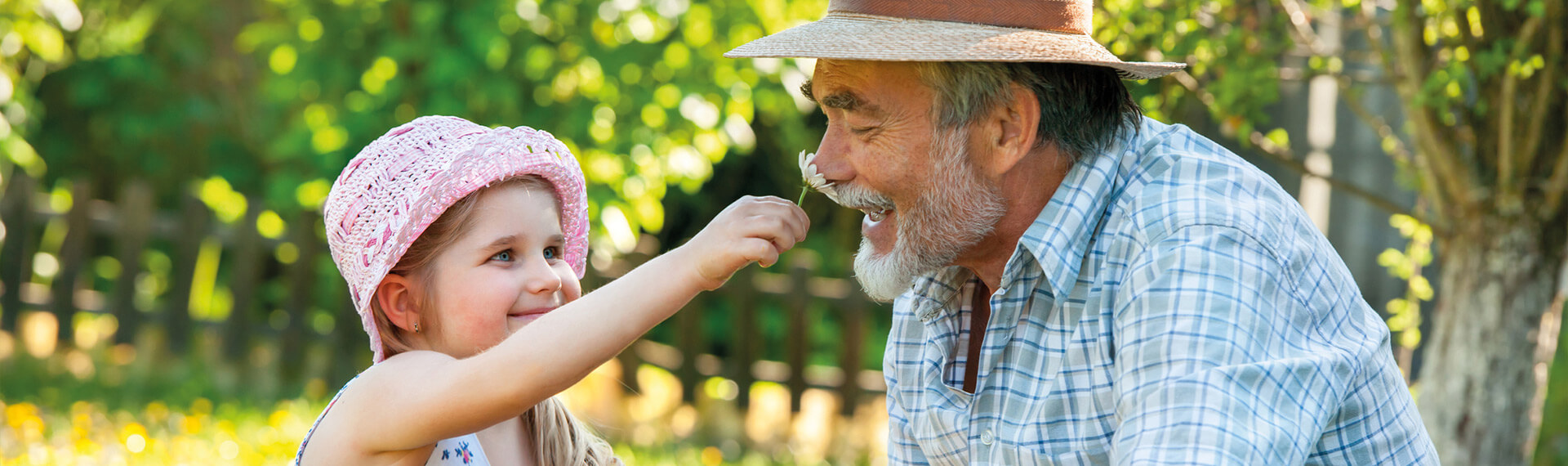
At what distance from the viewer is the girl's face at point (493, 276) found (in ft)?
6.77

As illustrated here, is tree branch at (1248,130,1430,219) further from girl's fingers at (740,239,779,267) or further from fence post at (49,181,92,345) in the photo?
fence post at (49,181,92,345)

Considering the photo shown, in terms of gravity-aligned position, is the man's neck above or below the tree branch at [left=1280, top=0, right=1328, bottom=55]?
below

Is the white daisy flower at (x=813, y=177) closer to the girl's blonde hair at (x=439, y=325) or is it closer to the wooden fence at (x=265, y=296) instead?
the girl's blonde hair at (x=439, y=325)

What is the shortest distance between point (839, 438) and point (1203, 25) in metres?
3.15

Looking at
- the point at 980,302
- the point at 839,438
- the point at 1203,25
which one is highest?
the point at 1203,25

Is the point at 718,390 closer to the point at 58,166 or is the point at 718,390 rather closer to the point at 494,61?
the point at 494,61

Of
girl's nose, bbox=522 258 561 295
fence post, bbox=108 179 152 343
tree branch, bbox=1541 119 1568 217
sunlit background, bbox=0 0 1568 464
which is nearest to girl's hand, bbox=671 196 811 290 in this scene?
girl's nose, bbox=522 258 561 295

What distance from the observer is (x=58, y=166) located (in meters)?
8.44

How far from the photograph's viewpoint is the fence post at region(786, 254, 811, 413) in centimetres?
620

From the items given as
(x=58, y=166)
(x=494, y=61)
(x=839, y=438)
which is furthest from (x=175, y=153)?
(x=839, y=438)

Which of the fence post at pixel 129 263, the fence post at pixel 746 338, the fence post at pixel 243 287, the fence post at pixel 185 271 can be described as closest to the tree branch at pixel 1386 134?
the fence post at pixel 746 338

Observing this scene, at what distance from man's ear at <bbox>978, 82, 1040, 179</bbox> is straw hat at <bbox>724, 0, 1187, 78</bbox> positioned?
4.3 inches

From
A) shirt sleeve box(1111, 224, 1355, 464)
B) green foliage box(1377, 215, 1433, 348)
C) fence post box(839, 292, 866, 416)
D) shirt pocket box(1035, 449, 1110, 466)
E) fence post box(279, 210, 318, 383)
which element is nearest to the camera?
shirt sleeve box(1111, 224, 1355, 464)

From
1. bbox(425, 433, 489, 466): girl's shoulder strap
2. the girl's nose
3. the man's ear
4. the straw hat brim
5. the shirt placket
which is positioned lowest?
bbox(425, 433, 489, 466): girl's shoulder strap
